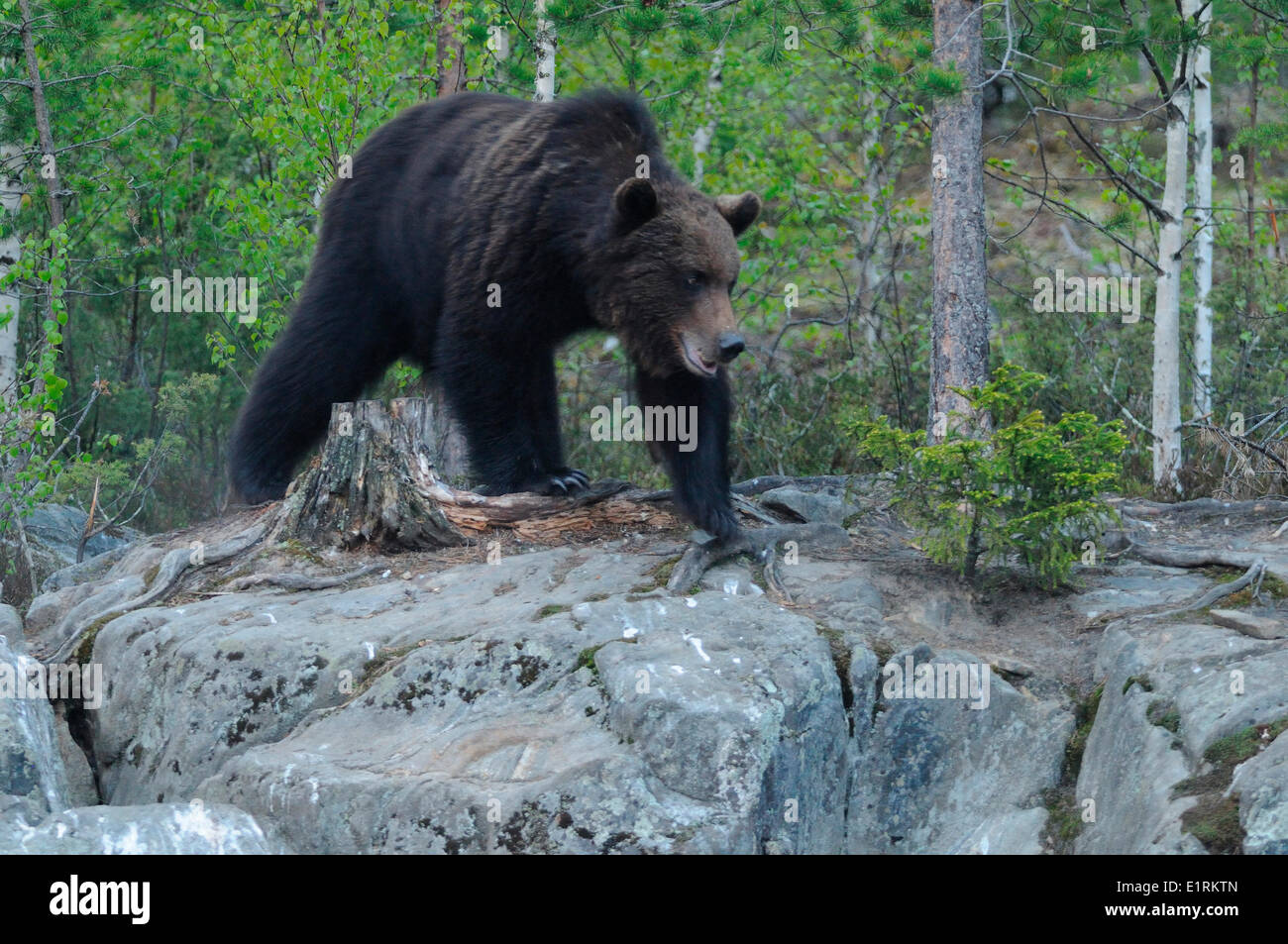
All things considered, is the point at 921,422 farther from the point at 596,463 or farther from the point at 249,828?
the point at 249,828

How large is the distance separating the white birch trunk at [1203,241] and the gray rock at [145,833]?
25.9 ft

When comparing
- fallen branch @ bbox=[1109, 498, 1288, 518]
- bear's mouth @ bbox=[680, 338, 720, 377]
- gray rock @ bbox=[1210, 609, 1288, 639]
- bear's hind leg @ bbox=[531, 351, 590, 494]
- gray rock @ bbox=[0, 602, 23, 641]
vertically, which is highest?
bear's mouth @ bbox=[680, 338, 720, 377]

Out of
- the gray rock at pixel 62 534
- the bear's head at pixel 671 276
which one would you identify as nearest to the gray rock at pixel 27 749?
the bear's head at pixel 671 276

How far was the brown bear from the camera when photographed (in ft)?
19.9

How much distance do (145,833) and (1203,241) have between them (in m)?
9.54

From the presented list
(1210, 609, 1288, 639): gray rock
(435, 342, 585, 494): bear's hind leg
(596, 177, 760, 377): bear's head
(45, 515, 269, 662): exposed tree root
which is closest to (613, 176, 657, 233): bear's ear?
(596, 177, 760, 377): bear's head

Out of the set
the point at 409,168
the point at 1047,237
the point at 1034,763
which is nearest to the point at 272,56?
the point at 409,168

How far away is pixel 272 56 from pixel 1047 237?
48.3ft

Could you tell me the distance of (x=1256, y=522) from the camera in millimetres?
6586

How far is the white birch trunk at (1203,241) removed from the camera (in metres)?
10.0

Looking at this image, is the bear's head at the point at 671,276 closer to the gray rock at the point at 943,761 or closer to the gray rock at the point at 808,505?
the gray rock at the point at 808,505

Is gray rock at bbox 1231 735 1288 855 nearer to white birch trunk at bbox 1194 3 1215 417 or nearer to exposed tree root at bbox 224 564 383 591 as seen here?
exposed tree root at bbox 224 564 383 591

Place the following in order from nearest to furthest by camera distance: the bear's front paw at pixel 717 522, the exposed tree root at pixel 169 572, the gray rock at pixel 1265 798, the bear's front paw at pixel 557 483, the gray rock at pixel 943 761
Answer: the gray rock at pixel 1265 798 → the gray rock at pixel 943 761 → the bear's front paw at pixel 717 522 → the exposed tree root at pixel 169 572 → the bear's front paw at pixel 557 483

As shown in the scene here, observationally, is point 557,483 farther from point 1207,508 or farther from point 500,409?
point 1207,508
